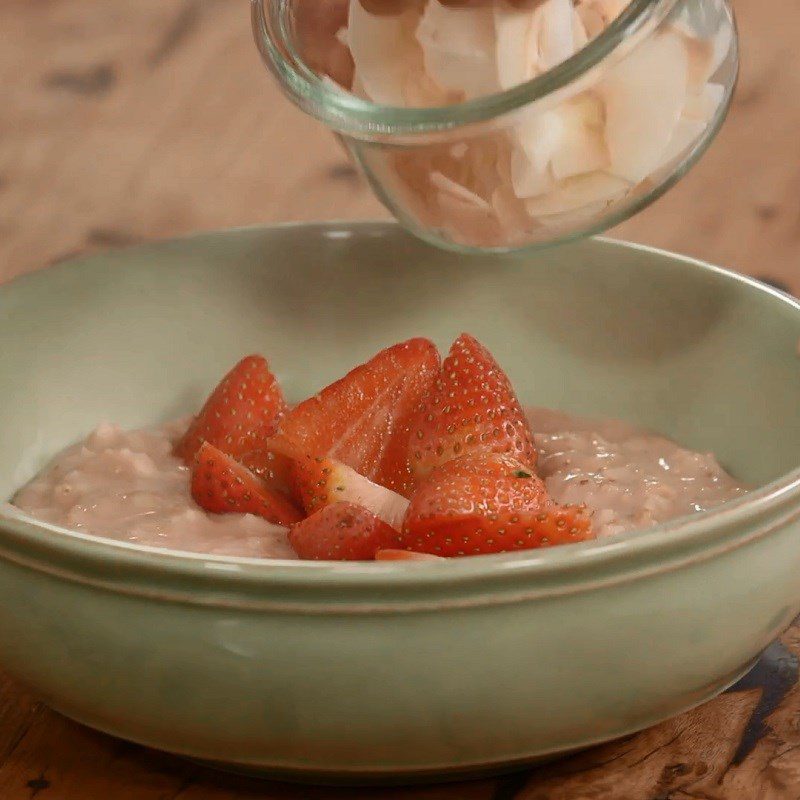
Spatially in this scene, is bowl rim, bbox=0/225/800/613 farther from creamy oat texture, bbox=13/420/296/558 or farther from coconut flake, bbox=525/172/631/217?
coconut flake, bbox=525/172/631/217

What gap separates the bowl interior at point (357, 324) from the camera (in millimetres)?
1242

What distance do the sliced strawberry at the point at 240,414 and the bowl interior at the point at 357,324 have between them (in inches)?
5.3

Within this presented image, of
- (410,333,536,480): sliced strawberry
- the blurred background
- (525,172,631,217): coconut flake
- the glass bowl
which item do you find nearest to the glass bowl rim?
the glass bowl

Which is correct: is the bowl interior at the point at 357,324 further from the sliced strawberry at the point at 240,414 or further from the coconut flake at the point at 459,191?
the coconut flake at the point at 459,191

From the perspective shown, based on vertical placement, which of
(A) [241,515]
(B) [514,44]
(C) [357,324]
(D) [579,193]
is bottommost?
(A) [241,515]

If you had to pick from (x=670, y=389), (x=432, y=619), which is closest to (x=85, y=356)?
(x=670, y=389)

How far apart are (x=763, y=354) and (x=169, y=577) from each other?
0.64 metres

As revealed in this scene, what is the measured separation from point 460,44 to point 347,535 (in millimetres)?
351

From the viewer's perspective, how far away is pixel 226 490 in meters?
1.08

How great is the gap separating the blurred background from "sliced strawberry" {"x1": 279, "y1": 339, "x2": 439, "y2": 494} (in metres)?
Answer: 0.66

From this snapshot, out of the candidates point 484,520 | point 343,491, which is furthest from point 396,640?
point 343,491

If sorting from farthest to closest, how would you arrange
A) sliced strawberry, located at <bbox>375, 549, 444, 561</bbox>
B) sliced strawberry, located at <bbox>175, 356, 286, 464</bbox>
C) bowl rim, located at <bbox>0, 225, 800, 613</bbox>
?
sliced strawberry, located at <bbox>175, 356, 286, 464</bbox> → sliced strawberry, located at <bbox>375, 549, 444, 561</bbox> → bowl rim, located at <bbox>0, 225, 800, 613</bbox>

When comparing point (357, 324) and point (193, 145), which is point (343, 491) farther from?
point (193, 145)

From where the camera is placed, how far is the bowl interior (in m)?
1.24
